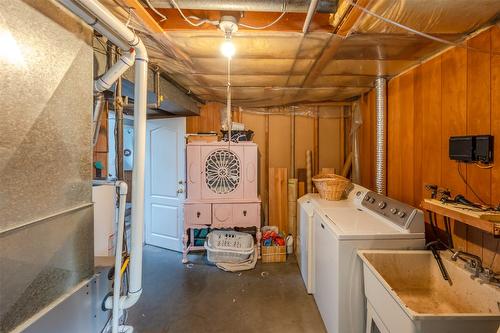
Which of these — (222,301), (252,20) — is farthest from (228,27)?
(222,301)

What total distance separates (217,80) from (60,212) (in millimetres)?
2022

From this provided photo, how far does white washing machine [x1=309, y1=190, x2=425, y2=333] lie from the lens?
5.51 ft

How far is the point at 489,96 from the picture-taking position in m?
1.42

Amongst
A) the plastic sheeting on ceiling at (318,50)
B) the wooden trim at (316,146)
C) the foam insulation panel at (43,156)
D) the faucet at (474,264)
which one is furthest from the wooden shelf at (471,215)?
the wooden trim at (316,146)

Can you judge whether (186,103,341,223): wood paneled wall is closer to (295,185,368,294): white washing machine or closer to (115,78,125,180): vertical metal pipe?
(295,185,368,294): white washing machine

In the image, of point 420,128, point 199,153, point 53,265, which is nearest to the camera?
point 53,265

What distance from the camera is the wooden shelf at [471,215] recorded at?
3.60 ft

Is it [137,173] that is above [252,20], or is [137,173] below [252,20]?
below

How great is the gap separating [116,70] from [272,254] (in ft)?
9.02

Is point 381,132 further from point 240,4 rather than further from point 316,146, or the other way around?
point 240,4

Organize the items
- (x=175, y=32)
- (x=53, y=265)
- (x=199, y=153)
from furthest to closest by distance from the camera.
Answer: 1. (x=199, y=153)
2. (x=175, y=32)
3. (x=53, y=265)

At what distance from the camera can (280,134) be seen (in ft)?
12.6

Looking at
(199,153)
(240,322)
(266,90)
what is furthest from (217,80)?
(240,322)

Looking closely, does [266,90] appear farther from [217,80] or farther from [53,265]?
[53,265]
